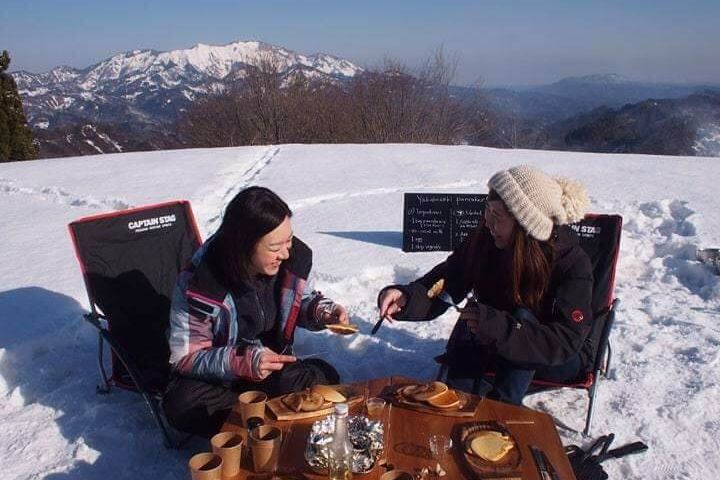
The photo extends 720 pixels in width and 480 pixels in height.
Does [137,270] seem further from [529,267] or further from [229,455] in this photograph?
[529,267]

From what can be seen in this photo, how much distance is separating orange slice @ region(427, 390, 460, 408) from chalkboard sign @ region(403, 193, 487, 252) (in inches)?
131

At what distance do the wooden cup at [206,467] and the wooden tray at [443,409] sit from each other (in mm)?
717

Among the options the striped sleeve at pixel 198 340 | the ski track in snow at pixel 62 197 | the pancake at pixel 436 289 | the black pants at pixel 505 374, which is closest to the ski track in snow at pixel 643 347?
the black pants at pixel 505 374

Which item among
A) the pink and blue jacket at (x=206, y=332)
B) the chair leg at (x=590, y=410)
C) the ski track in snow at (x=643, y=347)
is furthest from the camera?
the ski track in snow at (x=643, y=347)

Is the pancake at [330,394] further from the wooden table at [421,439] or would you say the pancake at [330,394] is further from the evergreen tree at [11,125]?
the evergreen tree at [11,125]

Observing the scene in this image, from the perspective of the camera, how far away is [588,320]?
2609 mm

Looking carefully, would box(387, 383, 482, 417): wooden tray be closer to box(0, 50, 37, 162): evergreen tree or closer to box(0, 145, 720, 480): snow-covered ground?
box(0, 145, 720, 480): snow-covered ground

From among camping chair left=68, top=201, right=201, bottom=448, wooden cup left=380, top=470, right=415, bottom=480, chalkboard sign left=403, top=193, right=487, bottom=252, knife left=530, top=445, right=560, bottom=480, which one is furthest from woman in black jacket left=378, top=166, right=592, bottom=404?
chalkboard sign left=403, top=193, right=487, bottom=252

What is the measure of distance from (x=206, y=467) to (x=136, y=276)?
81.0 inches

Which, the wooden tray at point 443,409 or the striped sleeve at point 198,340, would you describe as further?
the striped sleeve at point 198,340

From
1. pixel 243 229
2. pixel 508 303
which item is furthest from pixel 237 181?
pixel 508 303

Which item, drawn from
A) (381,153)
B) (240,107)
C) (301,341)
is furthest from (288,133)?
(301,341)

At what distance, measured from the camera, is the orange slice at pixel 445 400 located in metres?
2.17

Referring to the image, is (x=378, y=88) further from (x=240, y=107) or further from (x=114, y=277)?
(x=114, y=277)
